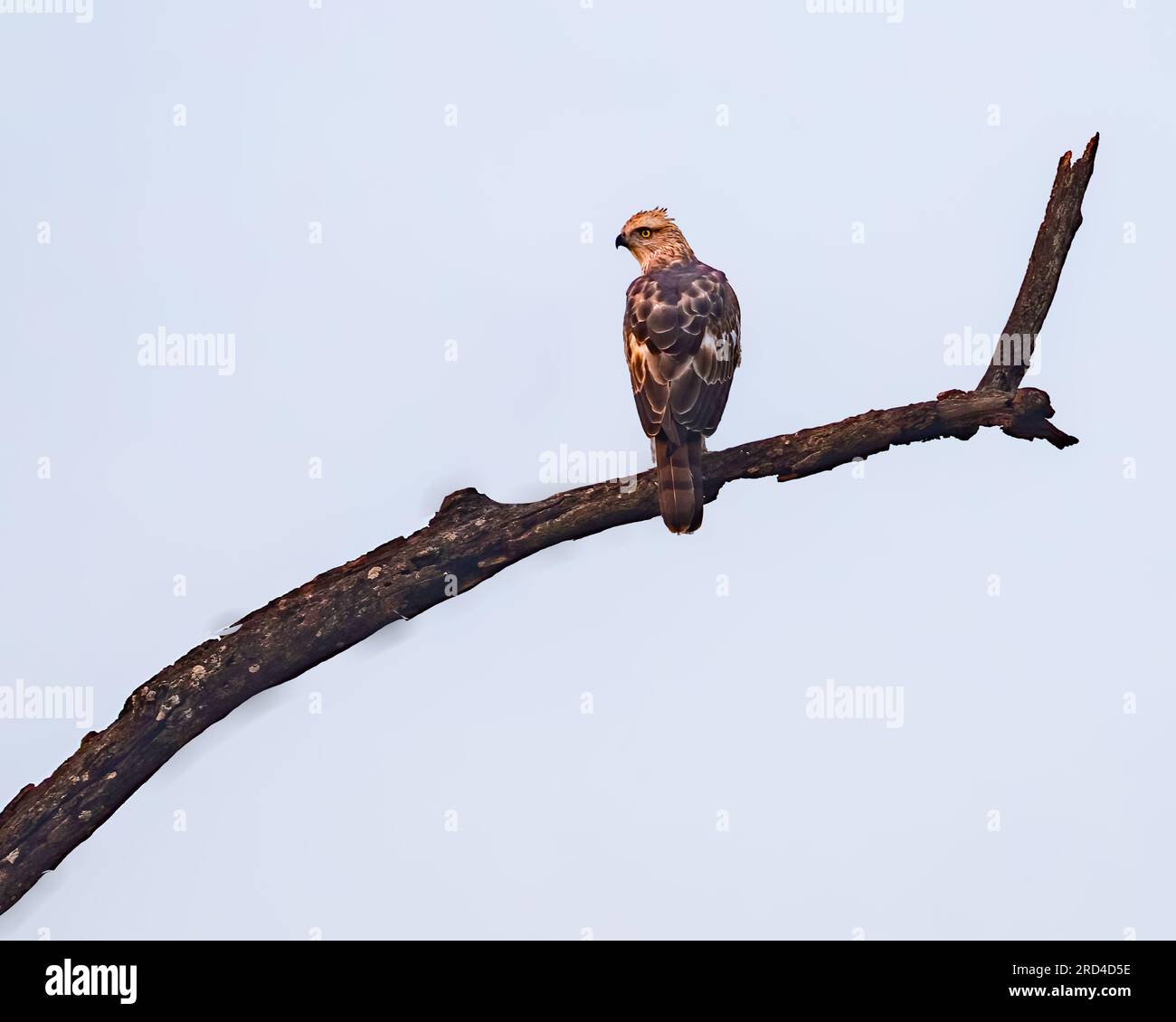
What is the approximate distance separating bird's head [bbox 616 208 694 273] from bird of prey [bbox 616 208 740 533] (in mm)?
65

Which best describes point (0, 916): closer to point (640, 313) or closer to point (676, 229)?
point (640, 313)

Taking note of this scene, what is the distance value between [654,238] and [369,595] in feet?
8.50

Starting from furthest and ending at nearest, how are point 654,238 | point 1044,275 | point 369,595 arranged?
point 654,238 < point 1044,275 < point 369,595

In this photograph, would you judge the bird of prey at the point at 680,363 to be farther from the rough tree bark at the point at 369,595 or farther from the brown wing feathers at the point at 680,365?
the rough tree bark at the point at 369,595

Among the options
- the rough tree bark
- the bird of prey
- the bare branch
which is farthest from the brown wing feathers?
the bare branch

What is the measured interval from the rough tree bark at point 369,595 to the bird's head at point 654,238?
4.61ft

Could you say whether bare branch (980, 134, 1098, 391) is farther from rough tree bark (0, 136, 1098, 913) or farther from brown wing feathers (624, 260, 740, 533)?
brown wing feathers (624, 260, 740, 533)

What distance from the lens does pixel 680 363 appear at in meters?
6.46

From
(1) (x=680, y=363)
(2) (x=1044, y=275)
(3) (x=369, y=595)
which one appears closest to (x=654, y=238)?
(1) (x=680, y=363)

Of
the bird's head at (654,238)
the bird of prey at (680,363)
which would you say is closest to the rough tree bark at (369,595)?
the bird of prey at (680,363)

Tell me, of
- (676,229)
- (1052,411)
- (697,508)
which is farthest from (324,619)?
(1052,411)

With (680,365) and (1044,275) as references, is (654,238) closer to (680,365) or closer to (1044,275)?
(680,365)

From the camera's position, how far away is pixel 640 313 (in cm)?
671
